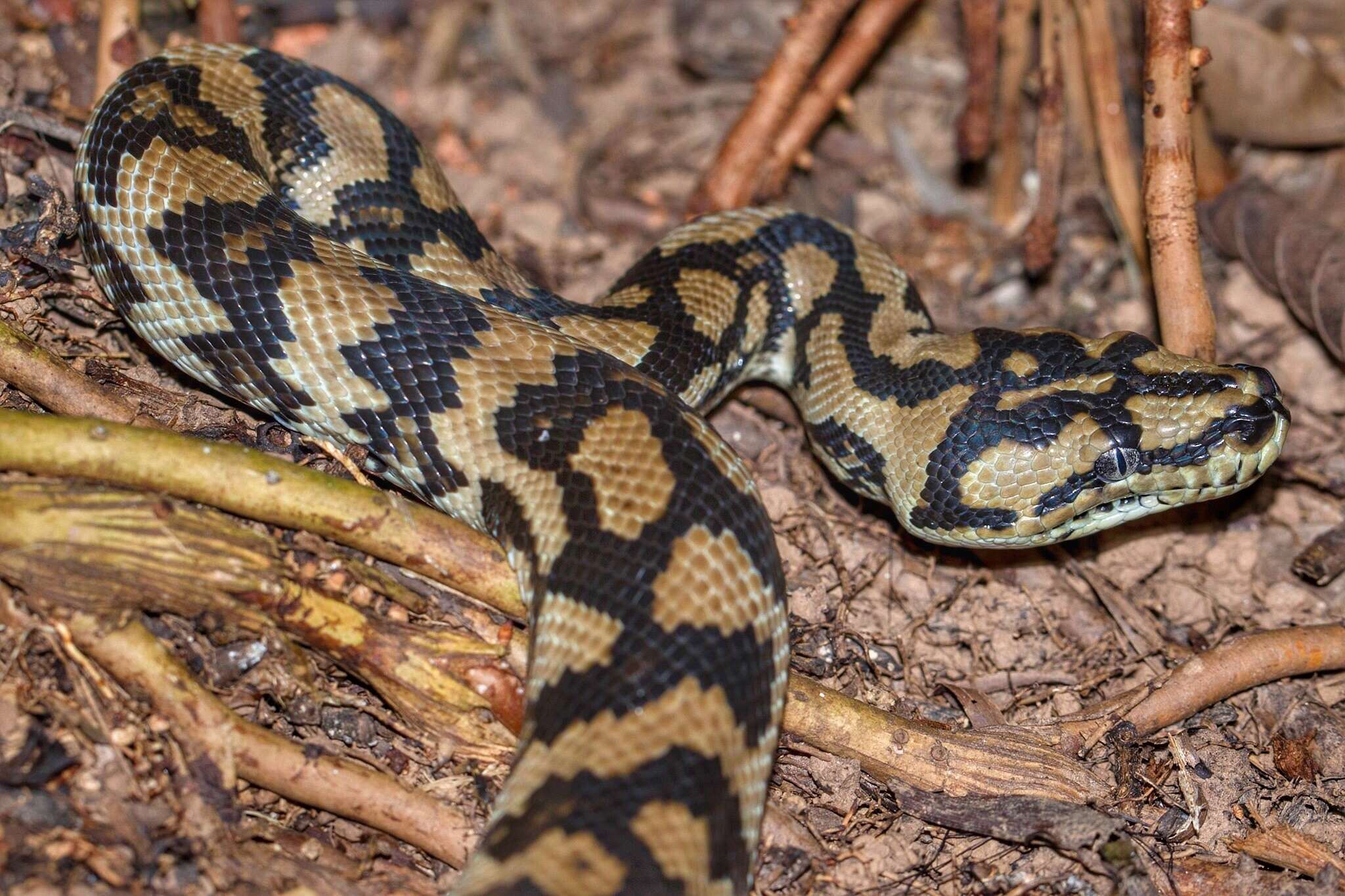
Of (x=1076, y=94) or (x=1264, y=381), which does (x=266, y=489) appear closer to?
(x=1264, y=381)

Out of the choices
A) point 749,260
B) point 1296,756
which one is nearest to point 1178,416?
point 1296,756

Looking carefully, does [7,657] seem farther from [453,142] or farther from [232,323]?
[453,142]

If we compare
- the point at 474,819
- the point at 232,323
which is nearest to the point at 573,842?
the point at 474,819

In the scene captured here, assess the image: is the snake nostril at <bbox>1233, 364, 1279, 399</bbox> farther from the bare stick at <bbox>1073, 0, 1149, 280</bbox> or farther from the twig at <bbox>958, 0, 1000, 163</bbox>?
the twig at <bbox>958, 0, 1000, 163</bbox>

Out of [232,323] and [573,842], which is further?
[232,323]

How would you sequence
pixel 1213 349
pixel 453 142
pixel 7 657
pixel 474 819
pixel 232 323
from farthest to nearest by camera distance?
pixel 453 142
pixel 1213 349
pixel 232 323
pixel 474 819
pixel 7 657

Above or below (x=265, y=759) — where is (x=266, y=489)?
above

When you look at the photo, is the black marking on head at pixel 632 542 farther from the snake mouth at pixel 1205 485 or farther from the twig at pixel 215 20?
the twig at pixel 215 20
